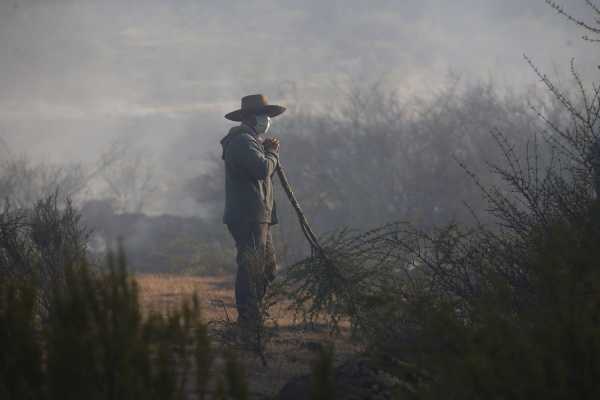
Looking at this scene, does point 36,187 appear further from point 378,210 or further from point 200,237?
point 378,210

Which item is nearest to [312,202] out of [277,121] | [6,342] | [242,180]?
[277,121]

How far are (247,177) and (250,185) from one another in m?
0.08

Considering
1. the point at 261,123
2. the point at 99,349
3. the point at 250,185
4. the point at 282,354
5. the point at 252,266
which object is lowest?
the point at 282,354

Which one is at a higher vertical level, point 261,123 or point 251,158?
point 261,123

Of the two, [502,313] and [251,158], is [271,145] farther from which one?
[502,313]

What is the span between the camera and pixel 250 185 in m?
6.07

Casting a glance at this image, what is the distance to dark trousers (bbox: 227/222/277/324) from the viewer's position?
5038mm

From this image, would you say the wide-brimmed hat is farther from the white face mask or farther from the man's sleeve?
the man's sleeve

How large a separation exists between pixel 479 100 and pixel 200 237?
1137cm

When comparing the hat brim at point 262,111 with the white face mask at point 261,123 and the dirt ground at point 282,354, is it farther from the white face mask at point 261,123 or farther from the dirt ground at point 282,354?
the dirt ground at point 282,354

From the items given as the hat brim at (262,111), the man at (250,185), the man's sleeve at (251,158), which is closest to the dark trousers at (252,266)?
the man at (250,185)

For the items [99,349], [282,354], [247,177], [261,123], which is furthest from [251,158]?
[99,349]

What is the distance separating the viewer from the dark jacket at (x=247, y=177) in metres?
5.86

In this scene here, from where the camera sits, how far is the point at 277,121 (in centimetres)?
2809
